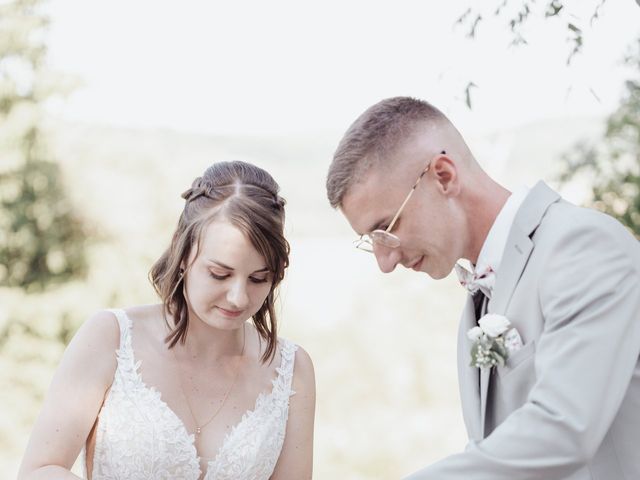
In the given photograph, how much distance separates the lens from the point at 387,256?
2551 mm

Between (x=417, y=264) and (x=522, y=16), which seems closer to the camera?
(x=417, y=264)

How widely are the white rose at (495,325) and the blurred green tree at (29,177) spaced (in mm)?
12088

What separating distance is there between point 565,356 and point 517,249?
40 cm

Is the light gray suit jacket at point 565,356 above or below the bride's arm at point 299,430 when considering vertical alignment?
above

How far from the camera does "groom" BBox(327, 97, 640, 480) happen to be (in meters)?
2.06

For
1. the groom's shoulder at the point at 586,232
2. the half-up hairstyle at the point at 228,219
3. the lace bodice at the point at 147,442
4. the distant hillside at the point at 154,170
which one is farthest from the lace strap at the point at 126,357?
the distant hillside at the point at 154,170

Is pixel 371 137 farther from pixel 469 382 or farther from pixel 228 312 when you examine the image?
pixel 228 312

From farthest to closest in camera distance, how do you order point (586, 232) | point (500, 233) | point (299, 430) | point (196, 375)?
1. point (299, 430)
2. point (196, 375)
3. point (500, 233)
4. point (586, 232)

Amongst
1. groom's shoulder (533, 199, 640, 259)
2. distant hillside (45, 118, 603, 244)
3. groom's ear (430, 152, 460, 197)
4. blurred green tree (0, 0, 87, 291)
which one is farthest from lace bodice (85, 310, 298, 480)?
blurred green tree (0, 0, 87, 291)

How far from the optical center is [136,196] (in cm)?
1383

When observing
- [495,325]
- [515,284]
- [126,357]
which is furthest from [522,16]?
[126,357]

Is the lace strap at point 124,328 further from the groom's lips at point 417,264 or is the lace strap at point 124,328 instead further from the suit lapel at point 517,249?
the suit lapel at point 517,249

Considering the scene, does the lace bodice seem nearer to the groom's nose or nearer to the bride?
the bride

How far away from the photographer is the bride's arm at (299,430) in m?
3.52
